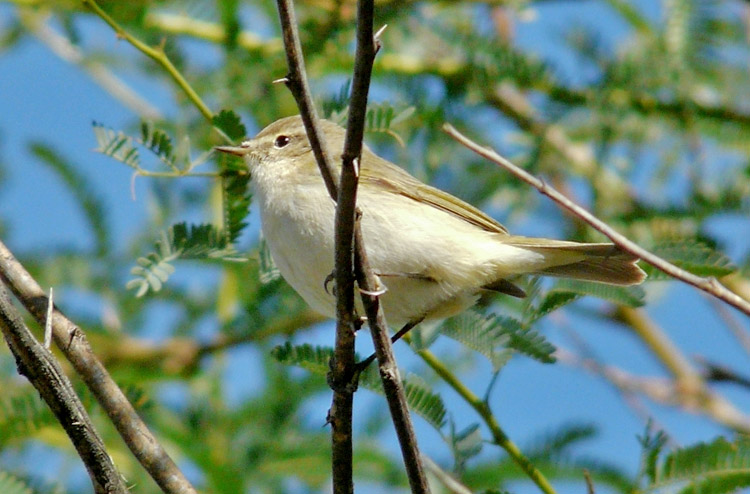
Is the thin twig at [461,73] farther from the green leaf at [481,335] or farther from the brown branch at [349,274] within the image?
the brown branch at [349,274]

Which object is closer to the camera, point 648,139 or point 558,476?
point 558,476

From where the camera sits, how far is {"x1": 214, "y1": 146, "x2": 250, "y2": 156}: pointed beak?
3.07m

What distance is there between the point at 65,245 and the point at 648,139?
2.82m

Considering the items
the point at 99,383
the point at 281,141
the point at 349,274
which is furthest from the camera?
the point at 281,141

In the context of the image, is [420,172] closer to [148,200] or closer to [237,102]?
[237,102]

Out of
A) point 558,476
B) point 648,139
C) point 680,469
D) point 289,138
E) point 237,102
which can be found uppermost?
point 648,139

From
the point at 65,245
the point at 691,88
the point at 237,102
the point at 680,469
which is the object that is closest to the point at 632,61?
the point at 691,88

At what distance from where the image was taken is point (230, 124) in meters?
2.94

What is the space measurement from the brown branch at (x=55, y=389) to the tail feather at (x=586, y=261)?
154 cm

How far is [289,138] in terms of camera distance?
134 inches

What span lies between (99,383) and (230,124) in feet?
3.20

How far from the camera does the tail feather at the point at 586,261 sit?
2.86 m

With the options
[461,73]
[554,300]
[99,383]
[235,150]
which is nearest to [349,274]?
[99,383]

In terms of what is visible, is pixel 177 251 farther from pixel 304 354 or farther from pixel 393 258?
pixel 393 258
